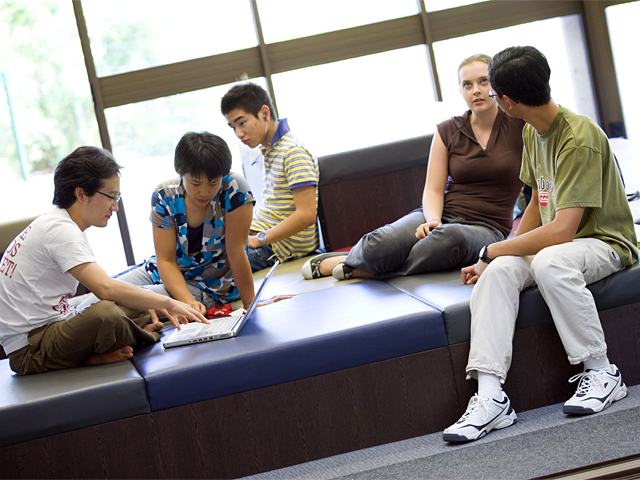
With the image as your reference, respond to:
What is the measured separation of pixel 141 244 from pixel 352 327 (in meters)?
3.10

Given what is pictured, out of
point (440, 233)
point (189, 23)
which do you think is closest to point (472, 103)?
point (440, 233)

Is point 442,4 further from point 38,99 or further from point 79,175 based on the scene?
point 79,175

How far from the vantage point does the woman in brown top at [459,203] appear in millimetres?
1940

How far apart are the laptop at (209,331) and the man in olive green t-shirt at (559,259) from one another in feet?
1.99

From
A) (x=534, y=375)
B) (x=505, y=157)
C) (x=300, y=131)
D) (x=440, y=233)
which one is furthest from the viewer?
(x=300, y=131)

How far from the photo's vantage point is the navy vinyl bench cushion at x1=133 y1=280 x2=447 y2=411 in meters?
1.45

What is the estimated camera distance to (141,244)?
427 centimetres

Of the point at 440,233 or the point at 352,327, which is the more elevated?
the point at 440,233

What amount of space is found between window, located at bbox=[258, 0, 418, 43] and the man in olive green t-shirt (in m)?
2.99

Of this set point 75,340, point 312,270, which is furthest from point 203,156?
point 312,270

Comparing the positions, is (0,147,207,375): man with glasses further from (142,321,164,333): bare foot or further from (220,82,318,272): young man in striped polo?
(220,82,318,272): young man in striped polo

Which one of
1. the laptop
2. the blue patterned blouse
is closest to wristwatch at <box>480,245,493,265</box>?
the laptop

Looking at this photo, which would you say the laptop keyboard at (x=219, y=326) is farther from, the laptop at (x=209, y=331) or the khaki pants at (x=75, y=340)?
the khaki pants at (x=75, y=340)

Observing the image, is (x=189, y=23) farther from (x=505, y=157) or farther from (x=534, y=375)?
(x=534, y=375)
